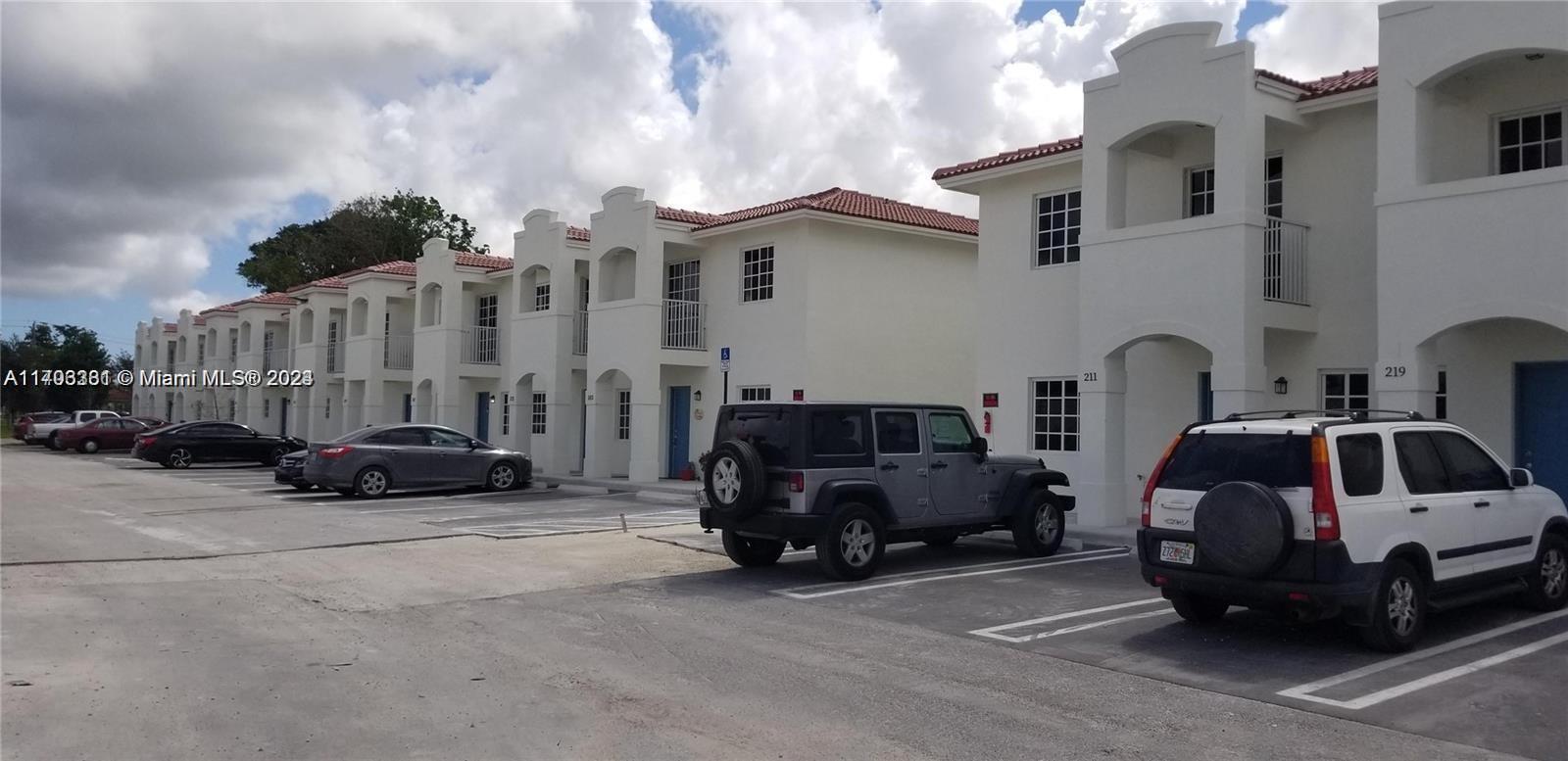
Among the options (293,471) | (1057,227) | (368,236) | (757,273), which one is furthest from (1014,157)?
(368,236)

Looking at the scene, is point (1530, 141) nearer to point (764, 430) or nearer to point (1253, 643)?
point (1253, 643)

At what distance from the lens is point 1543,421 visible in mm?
13297

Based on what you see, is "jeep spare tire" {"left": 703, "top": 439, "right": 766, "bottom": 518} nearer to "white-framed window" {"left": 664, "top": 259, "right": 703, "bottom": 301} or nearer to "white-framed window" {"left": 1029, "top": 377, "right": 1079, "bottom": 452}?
"white-framed window" {"left": 1029, "top": 377, "right": 1079, "bottom": 452}

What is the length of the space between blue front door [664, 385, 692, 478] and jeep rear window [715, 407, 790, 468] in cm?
1414

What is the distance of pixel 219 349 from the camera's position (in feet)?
170

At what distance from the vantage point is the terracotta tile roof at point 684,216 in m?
25.6

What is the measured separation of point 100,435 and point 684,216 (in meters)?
27.7

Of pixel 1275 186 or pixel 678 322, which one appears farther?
A: pixel 678 322

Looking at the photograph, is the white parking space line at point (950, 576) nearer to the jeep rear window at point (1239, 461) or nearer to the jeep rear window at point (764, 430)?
the jeep rear window at point (764, 430)

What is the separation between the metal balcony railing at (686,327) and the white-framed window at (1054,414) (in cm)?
940

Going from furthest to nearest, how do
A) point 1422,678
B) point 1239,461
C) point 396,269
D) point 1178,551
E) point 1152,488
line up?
point 396,269, point 1152,488, point 1178,551, point 1239,461, point 1422,678

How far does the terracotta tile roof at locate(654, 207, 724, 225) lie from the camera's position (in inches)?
1009

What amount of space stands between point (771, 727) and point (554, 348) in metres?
22.8

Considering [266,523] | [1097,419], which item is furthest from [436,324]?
[1097,419]
